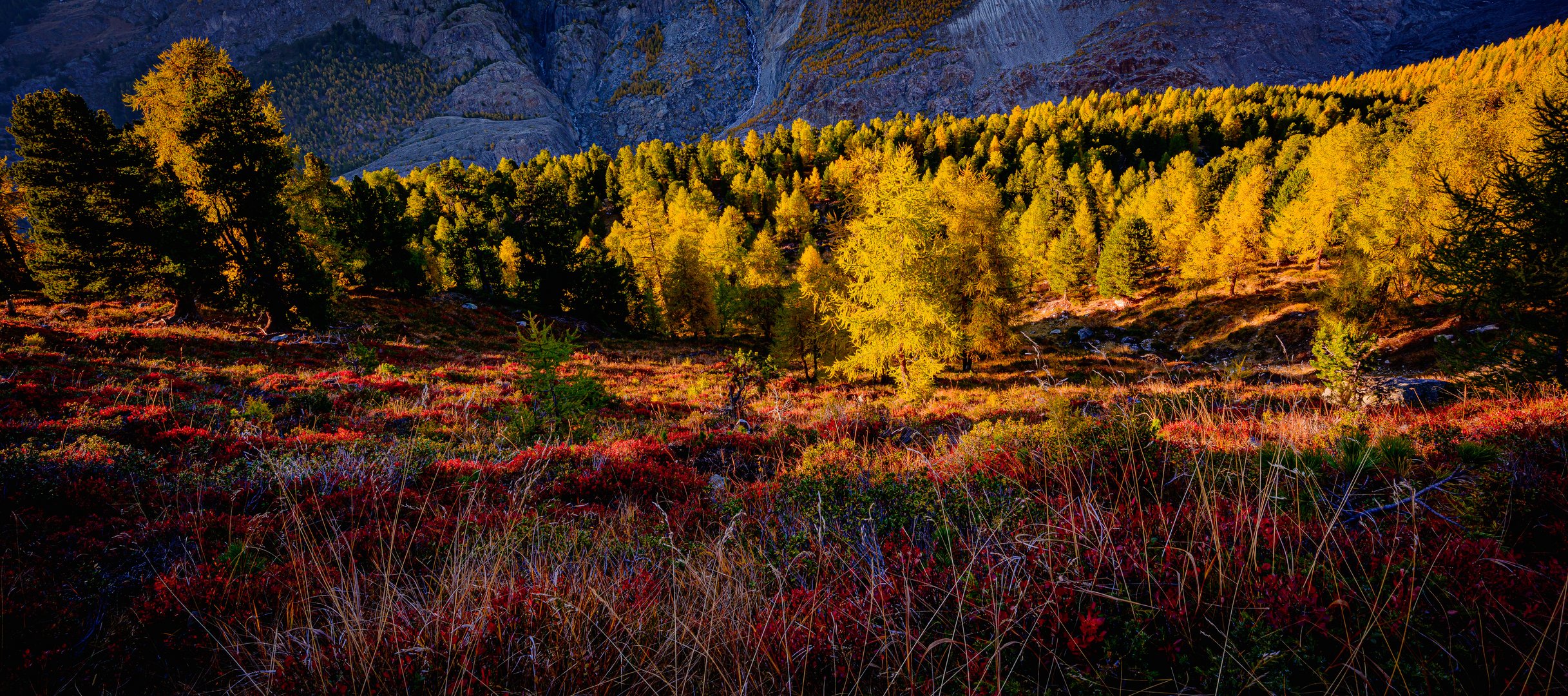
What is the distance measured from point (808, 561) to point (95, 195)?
87.2 ft

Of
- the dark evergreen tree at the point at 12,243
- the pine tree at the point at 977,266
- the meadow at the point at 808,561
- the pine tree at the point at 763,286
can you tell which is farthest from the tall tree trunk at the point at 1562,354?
the dark evergreen tree at the point at 12,243

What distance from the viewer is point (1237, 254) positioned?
111 ft

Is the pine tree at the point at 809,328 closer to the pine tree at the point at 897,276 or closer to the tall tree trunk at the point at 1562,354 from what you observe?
the pine tree at the point at 897,276

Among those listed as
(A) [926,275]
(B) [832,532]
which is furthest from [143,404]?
(A) [926,275]

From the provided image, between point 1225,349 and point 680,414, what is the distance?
34889mm

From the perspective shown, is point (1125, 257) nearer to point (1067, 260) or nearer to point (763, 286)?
point (1067, 260)

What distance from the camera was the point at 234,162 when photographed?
51.1 ft

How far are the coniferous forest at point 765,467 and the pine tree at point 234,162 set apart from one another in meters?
0.12

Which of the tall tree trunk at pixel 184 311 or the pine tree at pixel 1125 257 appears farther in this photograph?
the pine tree at pixel 1125 257

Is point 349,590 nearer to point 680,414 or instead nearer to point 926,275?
point 680,414

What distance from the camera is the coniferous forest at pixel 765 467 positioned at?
204cm

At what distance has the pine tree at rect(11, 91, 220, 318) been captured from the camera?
1628cm

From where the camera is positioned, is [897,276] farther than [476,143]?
No

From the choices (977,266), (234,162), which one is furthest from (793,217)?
(234,162)
